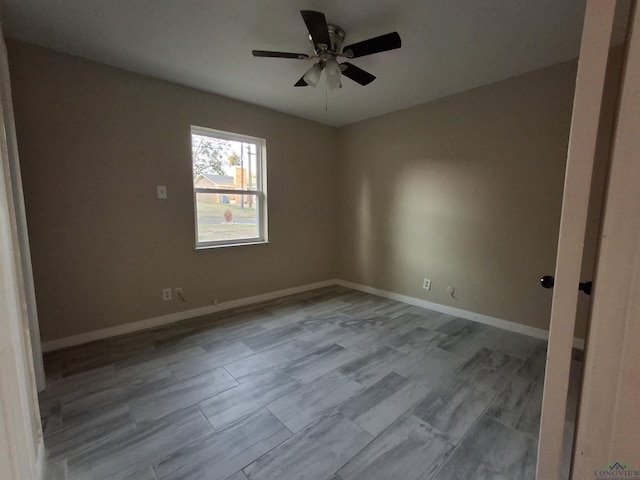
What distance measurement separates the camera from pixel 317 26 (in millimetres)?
1670

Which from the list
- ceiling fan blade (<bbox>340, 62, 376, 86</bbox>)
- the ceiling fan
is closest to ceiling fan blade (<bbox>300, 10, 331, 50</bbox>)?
the ceiling fan

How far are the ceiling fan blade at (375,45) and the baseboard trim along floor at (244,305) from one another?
9.05 ft

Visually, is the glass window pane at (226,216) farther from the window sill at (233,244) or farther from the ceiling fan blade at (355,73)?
the ceiling fan blade at (355,73)

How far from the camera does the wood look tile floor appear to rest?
132cm

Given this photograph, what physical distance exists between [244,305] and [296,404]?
6.42 feet

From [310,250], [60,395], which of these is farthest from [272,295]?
[60,395]

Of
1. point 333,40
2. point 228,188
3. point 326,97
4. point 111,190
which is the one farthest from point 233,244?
point 333,40

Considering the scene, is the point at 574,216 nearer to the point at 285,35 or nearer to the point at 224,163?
the point at 285,35

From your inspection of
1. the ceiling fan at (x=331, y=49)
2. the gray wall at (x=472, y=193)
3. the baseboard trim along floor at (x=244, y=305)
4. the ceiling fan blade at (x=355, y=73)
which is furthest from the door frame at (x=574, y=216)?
the baseboard trim along floor at (x=244, y=305)

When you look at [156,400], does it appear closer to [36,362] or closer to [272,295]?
[36,362]

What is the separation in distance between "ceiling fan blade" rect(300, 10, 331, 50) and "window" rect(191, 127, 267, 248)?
183cm

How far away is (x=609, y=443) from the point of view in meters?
0.57

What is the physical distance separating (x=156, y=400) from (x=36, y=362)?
0.86 m

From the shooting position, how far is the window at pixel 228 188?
314 centimetres
